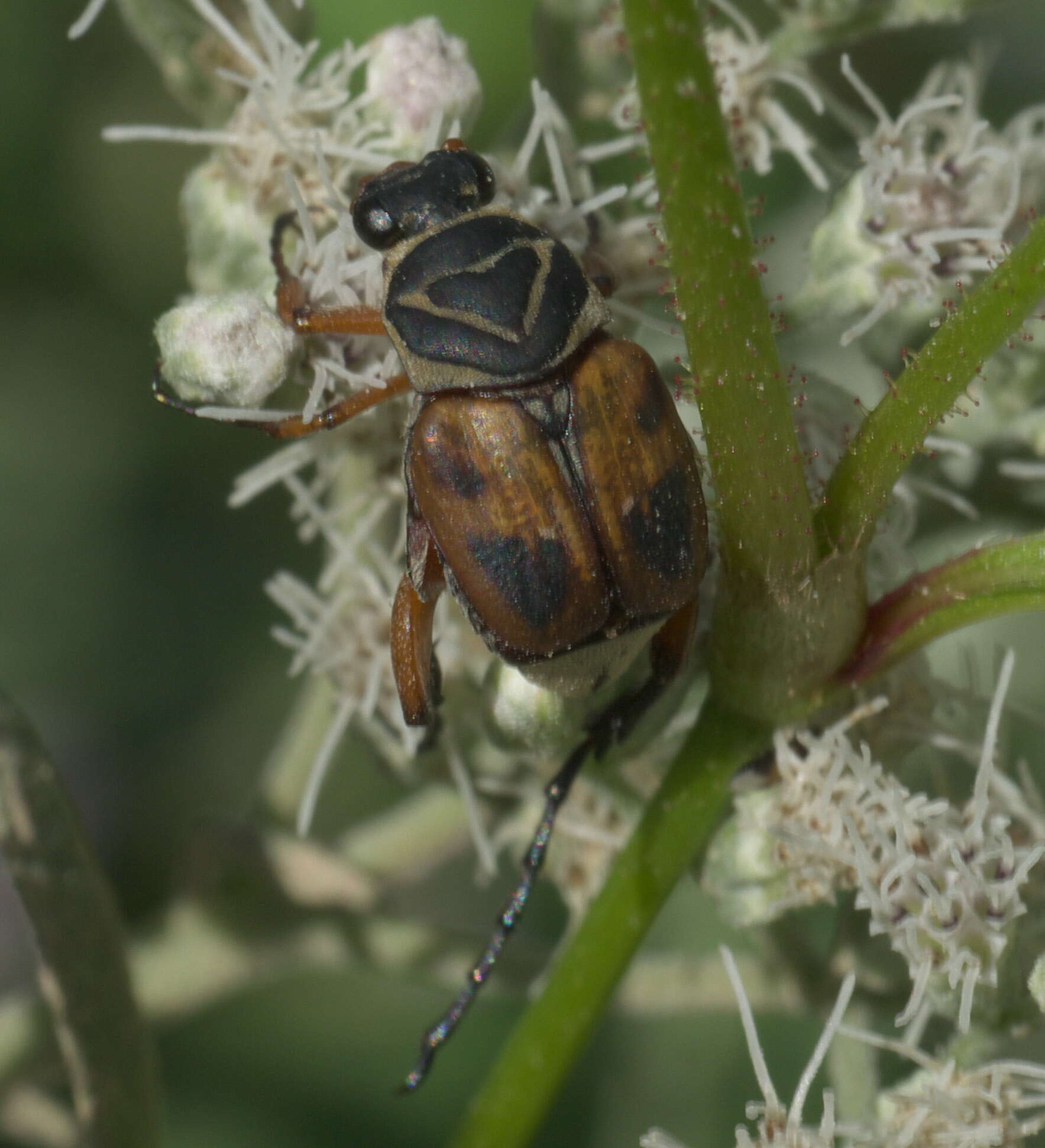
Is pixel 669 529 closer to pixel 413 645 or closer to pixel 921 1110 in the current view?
pixel 413 645

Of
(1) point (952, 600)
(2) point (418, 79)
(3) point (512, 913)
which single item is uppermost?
(2) point (418, 79)

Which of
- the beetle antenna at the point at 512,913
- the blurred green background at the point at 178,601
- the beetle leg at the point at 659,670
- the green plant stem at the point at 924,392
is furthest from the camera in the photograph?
the blurred green background at the point at 178,601

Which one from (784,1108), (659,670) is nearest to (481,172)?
(659,670)

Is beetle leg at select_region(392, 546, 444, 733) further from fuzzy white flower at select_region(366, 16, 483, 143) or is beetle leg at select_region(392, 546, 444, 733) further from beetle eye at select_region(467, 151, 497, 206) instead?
fuzzy white flower at select_region(366, 16, 483, 143)

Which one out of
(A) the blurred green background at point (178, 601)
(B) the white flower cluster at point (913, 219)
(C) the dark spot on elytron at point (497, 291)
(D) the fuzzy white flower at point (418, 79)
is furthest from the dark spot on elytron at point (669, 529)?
(A) the blurred green background at point (178, 601)

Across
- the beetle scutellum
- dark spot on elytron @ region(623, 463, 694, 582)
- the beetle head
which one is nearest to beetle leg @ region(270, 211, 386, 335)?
the beetle scutellum

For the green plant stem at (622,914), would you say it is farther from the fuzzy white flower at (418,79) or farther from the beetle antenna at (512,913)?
the fuzzy white flower at (418,79)

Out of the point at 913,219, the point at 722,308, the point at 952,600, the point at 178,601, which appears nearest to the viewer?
the point at 722,308
